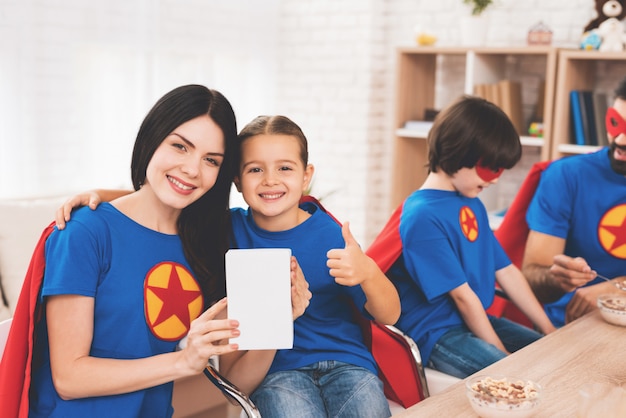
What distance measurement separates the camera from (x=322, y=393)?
1.85 m

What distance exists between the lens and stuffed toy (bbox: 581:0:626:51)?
145 inches

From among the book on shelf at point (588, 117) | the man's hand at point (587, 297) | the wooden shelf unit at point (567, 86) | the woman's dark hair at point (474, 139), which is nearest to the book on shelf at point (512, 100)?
the wooden shelf unit at point (567, 86)

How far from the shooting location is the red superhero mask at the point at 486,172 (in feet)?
7.30

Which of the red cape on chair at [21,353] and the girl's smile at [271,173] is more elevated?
the girl's smile at [271,173]

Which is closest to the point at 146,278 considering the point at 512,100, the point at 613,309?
the point at 613,309

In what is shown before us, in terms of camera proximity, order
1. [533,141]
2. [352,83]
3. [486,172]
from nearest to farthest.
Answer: [486,172], [533,141], [352,83]

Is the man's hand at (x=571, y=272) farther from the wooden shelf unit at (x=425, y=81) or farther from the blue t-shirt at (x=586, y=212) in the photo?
the wooden shelf unit at (x=425, y=81)

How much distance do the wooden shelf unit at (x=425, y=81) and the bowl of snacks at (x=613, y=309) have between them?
2.04 metres

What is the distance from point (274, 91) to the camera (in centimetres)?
510

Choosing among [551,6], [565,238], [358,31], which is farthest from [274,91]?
[565,238]

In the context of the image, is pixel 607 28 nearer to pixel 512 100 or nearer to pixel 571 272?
pixel 512 100

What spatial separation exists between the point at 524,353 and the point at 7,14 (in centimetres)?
282

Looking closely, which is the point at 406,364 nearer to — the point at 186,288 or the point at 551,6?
the point at 186,288

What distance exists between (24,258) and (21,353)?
150 centimetres
